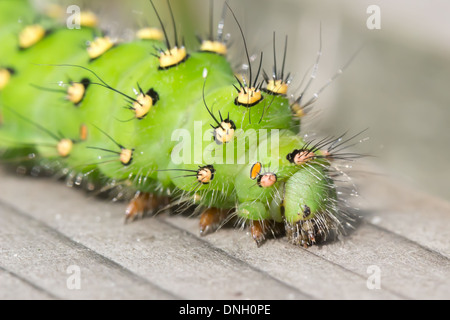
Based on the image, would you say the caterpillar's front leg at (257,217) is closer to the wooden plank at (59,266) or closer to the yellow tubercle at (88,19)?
the wooden plank at (59,266)

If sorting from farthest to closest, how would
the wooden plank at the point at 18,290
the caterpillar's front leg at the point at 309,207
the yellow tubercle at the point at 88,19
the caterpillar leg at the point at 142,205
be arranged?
the yellow tubercle at the point at 88,19 < the caterpillar leg at the point at 142,205 < the caterpillar's front leg at the point at 309,207 < the wooden plank at the point at 18,290

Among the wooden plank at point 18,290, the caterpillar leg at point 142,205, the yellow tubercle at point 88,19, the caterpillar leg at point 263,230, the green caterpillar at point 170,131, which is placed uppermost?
the yellow tubercle at point 88,19

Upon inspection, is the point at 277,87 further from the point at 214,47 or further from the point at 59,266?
the point at 59,266

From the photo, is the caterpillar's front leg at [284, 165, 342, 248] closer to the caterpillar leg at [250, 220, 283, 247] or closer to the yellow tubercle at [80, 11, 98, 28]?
the caterpillar leg at [250, 220, 283, 247]

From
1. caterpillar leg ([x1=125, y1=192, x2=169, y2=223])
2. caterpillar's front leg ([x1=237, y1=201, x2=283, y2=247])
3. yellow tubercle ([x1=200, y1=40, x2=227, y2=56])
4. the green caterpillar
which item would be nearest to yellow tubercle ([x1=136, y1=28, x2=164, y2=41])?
the green caterpillar

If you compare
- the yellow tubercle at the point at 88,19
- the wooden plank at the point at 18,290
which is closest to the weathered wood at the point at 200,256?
the wooden plank at the point at 18,290

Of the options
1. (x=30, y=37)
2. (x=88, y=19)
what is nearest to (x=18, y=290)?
(x=30, y=37)

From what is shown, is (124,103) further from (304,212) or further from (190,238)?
(304,212)

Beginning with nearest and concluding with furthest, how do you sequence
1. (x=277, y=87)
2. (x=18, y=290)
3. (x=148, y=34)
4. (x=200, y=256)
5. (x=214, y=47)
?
(x=18, y=290) → (x=200, y=256) → (x=277, y=87) → (x=214, y=47) → (x=148, y=34)
